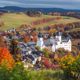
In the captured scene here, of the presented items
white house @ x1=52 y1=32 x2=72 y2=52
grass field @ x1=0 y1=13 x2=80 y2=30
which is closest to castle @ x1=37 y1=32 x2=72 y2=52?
white house @ x1=52 y1=32 x2=72 y2=52

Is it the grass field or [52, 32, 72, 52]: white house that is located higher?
[52, 32, 72, 52]: white house

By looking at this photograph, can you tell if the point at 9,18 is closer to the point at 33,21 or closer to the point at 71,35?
the point at 33,21

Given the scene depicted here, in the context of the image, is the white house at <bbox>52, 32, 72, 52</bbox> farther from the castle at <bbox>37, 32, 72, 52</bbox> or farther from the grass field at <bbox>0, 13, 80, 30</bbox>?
the grass field at <bbox>0, 13, 80, 30</bbox>

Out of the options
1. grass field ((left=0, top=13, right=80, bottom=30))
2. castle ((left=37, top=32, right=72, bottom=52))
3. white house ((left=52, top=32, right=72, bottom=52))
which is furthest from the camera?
grass field ((left=0, top=13, right=80, bottom=30))

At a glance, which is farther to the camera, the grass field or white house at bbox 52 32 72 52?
the grass field

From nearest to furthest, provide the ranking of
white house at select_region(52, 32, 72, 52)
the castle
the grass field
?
the castle < white house at select_region(52, 32, 72, 52) < the grass field

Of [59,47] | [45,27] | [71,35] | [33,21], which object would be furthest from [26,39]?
[33,21]

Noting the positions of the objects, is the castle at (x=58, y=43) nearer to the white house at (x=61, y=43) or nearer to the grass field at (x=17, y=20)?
the white house at (x=61, y=43)

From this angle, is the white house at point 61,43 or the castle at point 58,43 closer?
the castle at point 58,43

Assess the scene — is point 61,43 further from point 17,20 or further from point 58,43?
point 17,20

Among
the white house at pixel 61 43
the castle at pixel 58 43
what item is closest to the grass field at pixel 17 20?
the white house at pixel 61 43

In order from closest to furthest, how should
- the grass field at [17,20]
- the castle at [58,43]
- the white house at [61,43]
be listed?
1. the castle at [58,43]
2. the white house at [61,43]
3. the grass field at [17,20]
